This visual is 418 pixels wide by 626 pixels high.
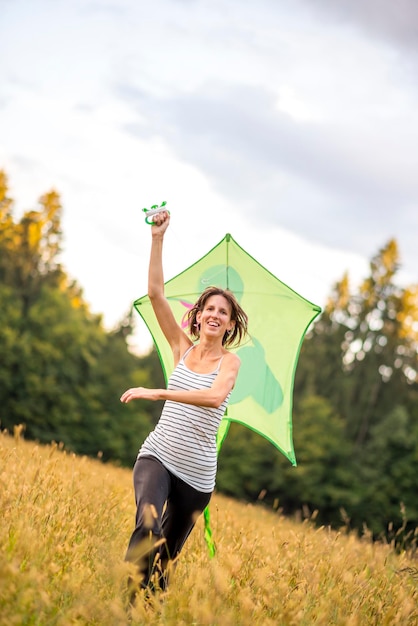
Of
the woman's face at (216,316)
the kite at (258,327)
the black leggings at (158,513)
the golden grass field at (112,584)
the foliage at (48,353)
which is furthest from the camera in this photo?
the foliage at (48,353)

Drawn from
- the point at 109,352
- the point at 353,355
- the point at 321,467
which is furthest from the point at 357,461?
the point at 109,352

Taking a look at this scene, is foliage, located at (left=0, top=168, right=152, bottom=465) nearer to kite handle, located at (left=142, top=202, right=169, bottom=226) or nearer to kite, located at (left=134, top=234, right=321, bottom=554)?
Answer: kite, located at (left=134, top=234, right=321, bottom=554)

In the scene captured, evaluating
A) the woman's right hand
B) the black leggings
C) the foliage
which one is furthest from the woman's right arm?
the foliage

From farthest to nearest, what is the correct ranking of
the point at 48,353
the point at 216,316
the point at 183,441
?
the point at 48,353 → the point at 216,316 → the point at 183,441

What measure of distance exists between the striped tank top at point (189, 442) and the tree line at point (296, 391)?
30.8 meters

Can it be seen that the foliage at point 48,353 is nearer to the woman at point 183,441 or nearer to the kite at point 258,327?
the kite at point 258,327

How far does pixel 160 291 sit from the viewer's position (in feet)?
15.9

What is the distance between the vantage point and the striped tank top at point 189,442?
422 cm

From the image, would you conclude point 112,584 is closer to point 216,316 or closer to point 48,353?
point 216,316

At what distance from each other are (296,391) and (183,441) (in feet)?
136

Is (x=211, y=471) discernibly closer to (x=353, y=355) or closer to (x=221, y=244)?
(x=221, y=244)

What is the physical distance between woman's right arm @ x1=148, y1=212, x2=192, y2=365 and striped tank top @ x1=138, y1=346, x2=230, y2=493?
560mm

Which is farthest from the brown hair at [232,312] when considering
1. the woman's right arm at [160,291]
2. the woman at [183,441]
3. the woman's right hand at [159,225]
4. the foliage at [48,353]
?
the foliage at [48,353]

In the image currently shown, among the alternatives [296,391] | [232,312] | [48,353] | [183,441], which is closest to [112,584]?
[183,441]
